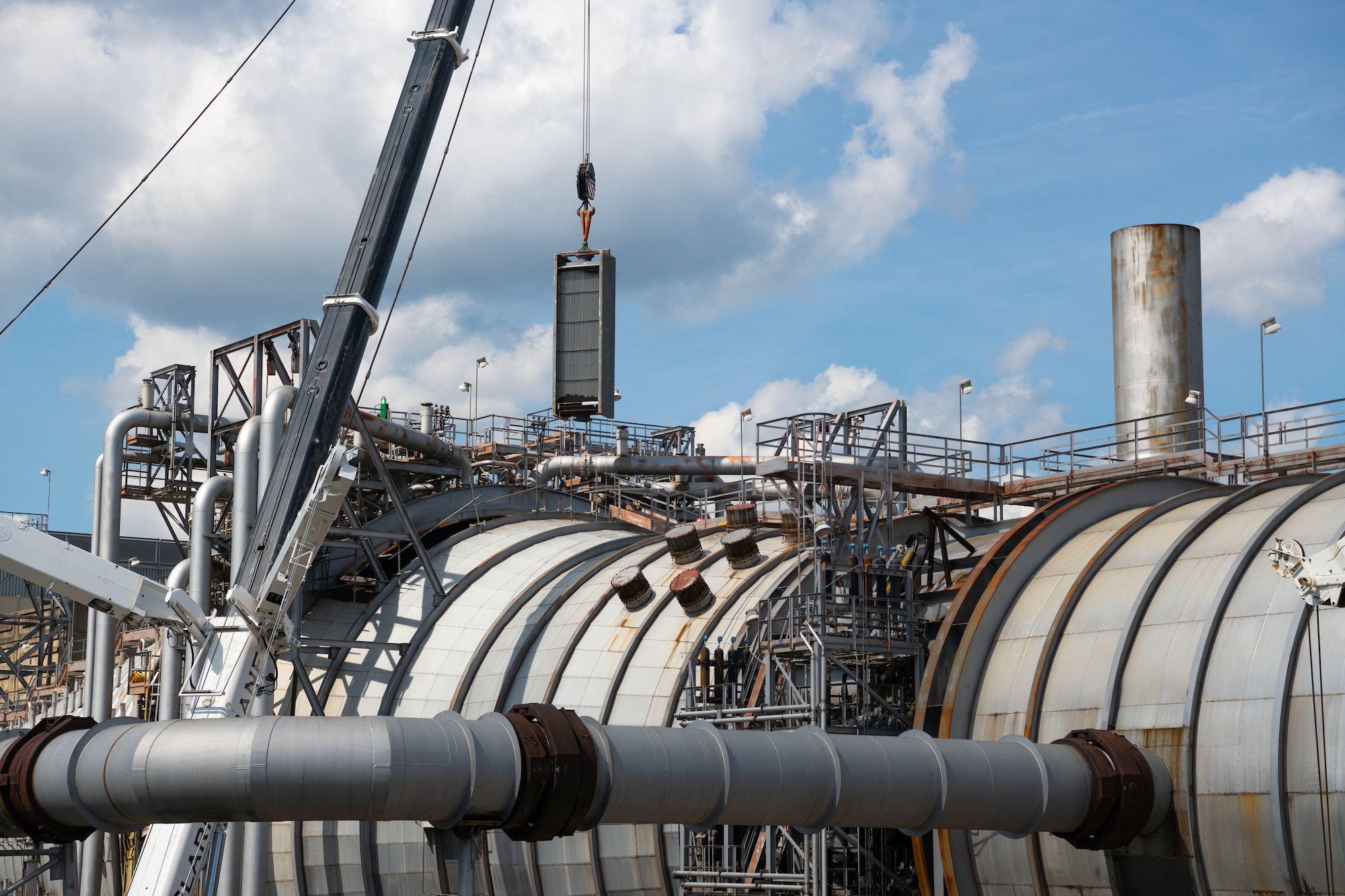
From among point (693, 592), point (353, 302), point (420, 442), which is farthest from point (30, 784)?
point (420, 442)

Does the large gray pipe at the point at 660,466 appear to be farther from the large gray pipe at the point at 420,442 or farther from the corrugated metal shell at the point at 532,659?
the corrugated metal shell at the point at 532,659

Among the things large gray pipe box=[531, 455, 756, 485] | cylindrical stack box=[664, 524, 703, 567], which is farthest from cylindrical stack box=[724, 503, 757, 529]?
A: large gray pipe box=[531, 455, 756, 485]

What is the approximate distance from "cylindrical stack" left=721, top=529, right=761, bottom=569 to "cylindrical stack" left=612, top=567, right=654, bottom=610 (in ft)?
7.59

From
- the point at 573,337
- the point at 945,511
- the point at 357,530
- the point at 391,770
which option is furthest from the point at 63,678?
the point at 391,770

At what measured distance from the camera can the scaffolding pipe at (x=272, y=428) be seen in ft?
125

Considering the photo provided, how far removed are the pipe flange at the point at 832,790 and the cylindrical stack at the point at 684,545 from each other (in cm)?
1636

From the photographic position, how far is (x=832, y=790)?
22.9 metres

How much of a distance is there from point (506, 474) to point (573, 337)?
60.0 ft

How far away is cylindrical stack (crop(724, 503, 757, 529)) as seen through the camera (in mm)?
40688

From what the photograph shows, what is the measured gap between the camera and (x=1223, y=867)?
23078 mm

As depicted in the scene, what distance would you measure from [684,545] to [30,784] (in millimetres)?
19952

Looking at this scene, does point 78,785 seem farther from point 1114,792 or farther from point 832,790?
point 1114,792

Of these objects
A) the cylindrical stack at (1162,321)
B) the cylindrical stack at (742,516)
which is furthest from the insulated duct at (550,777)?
the cylindrical stack at (1162,321)

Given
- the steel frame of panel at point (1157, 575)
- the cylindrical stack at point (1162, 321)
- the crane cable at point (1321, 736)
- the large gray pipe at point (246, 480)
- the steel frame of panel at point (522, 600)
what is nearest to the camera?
the crane cable at point (1321, 736)
